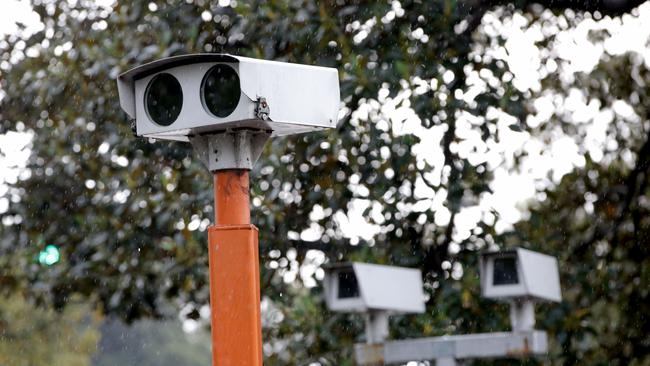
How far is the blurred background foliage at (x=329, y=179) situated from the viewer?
7348mm

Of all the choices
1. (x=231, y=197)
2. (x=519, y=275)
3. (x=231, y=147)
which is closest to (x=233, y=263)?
(x=231, y=197)

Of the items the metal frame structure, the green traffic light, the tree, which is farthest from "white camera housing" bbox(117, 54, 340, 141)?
the tree

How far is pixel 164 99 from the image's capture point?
3477 millimetres

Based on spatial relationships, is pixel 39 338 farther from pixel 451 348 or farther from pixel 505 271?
pixel 451 348

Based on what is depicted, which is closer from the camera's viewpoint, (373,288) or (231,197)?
(231,197)

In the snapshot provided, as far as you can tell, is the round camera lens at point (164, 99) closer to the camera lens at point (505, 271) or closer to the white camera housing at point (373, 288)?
the white camera housing at point (373, 288)

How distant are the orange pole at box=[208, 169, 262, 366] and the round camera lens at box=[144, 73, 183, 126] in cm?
29

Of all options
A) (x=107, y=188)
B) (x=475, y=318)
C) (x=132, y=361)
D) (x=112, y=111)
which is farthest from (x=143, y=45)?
(x=132, y=361)

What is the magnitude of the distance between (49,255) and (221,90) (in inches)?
216

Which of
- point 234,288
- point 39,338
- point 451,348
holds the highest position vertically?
point 39,338

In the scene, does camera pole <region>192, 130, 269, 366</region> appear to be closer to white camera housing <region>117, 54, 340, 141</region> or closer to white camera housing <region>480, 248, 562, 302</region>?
white camera housing <region>117, 54, 340, 141</region>

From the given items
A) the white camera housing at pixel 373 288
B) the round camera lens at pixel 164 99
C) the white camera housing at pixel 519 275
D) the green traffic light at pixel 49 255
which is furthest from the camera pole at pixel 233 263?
the green traffic light at pixel 49 255

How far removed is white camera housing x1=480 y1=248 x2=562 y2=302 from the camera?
193 inches

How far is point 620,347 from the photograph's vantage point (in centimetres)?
841
